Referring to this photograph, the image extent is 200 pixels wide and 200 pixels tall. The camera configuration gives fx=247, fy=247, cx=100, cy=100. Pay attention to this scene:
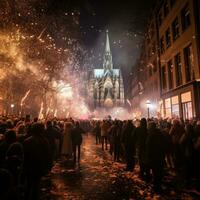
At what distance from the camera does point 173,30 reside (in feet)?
88.5

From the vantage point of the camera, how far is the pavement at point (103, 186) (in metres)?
6.91

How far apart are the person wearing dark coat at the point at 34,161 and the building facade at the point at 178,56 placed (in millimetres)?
17076

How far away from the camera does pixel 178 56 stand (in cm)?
2575

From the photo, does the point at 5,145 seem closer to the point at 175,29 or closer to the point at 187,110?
the point at 187,110

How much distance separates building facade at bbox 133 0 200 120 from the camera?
20625mm

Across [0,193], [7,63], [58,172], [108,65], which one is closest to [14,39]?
[7,63]

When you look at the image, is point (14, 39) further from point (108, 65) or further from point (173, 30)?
point (108, 65)

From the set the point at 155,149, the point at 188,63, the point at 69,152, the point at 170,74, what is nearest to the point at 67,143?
the point at 69,152

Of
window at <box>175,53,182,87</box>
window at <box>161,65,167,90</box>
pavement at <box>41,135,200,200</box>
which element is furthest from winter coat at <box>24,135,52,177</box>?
window at <box>161,65,167,90</box>

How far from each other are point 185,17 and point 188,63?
4407mm

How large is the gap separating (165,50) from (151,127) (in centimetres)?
2400

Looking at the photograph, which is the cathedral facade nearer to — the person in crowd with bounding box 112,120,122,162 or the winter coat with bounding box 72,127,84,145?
the person in crowd with bounding box 112,120,122,162

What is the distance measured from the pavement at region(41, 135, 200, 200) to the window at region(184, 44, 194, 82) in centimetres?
1425

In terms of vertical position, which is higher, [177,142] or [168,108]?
[168,108]
